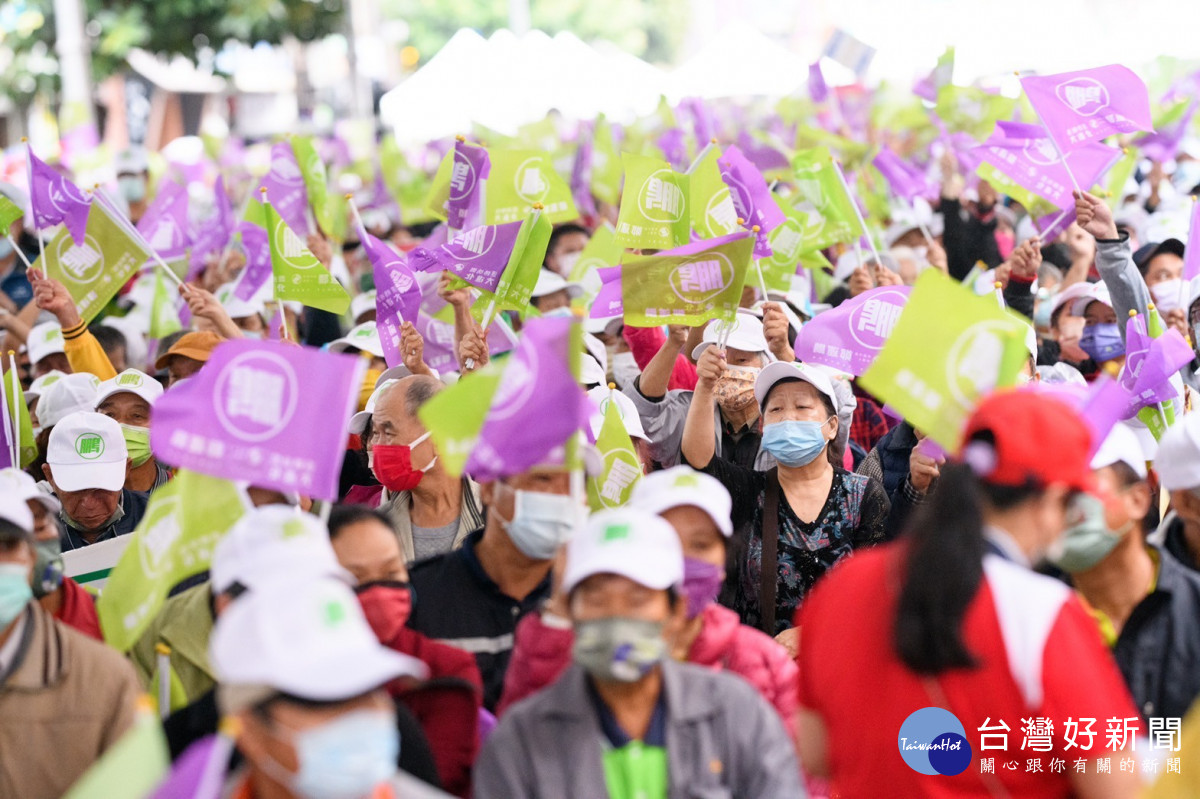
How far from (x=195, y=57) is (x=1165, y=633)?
1621 centimetres

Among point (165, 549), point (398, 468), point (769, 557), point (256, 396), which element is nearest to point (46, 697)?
point (165, 549)

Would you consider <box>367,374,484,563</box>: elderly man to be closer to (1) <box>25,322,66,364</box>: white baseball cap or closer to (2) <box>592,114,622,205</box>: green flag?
(1) <box>25,322,66,364</box>: white baseball cap

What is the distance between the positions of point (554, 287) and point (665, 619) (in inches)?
197

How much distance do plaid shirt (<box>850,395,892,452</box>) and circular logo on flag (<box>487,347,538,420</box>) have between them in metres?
3.10

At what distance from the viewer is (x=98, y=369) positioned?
6812 mm

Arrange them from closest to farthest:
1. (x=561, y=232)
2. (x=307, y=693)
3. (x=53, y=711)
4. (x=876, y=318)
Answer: (x=307, y=693) → (x=53, y=711) → (x=876, y=318) → (x=561, y=232)

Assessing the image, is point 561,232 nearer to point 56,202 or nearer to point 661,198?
point 661,198

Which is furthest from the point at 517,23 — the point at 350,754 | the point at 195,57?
the point at 350,754

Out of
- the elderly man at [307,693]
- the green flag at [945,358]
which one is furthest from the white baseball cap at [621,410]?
the elderly man at [307,693]

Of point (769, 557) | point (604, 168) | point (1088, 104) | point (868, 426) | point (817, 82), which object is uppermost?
point (817, 82)

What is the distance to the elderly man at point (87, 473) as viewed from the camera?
528 cm

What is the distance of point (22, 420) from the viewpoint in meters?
5.66

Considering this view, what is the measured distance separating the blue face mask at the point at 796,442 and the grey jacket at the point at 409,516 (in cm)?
106

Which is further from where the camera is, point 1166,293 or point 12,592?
point 1166,293
